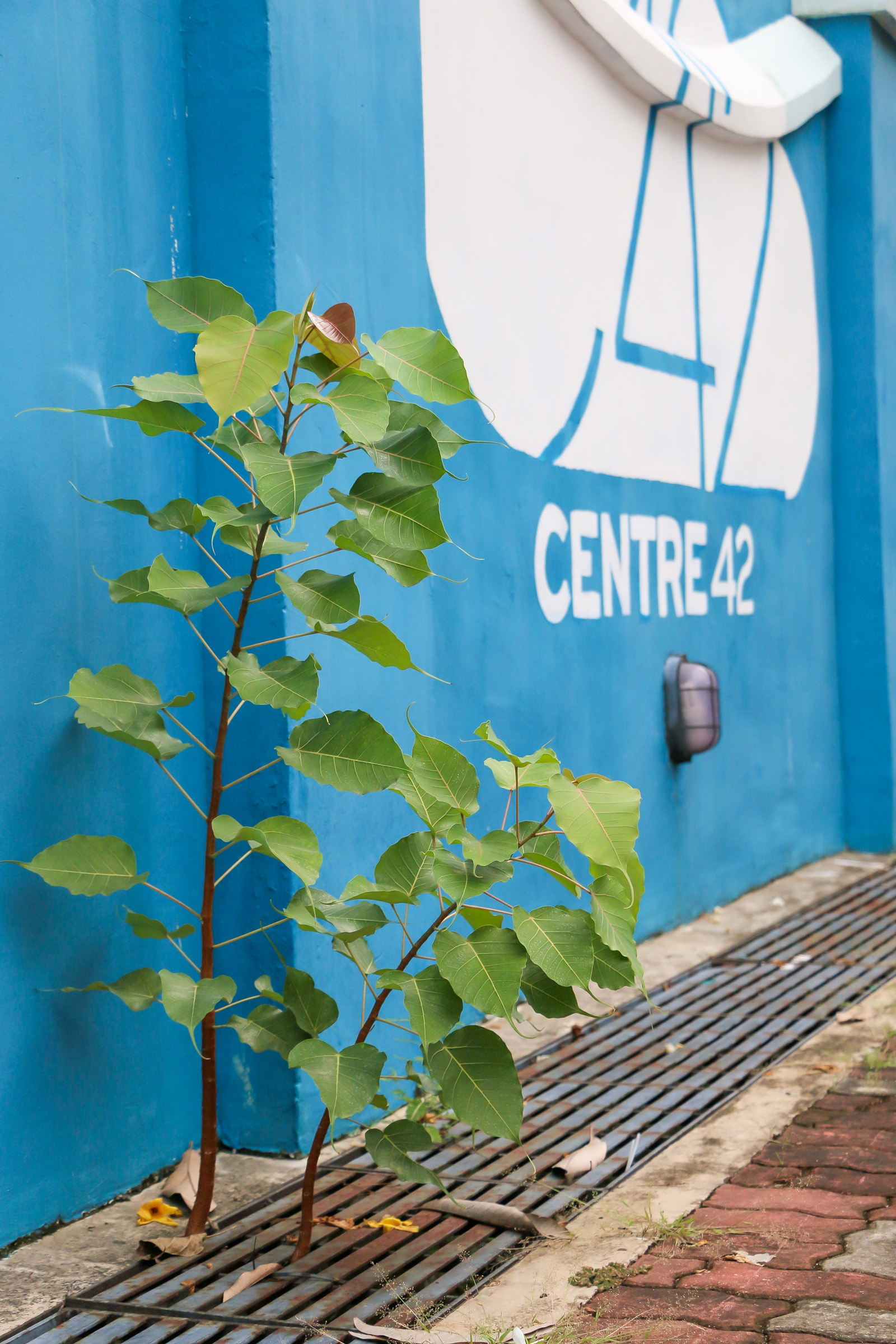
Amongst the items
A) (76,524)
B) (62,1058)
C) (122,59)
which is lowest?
(62,1058)

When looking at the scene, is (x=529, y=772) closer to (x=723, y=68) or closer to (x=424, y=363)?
(x=424, y=363)

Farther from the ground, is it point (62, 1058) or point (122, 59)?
point (122, 59)

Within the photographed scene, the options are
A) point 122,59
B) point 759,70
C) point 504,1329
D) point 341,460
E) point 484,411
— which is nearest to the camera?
point 504,1329

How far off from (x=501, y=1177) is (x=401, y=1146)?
0.58 m

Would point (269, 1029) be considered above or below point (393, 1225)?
above

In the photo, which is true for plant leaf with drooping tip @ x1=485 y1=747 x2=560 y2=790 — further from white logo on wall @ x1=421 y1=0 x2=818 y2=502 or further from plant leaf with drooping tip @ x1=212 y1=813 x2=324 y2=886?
white logo on wall @ x1=421 y1=0 x2=818 y2=502

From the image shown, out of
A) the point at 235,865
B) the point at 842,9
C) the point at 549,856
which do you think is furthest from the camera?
the point at 842,9

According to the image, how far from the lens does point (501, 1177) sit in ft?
9.48

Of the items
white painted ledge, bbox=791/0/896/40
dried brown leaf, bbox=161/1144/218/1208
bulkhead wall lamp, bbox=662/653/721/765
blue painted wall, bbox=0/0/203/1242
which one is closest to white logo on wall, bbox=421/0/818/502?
bulkhead wall lamp, bbox=662/653/721/765

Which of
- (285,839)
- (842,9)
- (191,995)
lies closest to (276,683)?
(285,839)

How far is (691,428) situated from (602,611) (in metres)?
1.12

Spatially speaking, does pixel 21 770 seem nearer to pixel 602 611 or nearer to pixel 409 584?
pixel 409 584

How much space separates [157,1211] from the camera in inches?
105

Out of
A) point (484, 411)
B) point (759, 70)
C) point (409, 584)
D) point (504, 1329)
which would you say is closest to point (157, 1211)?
point (504, 1329)
